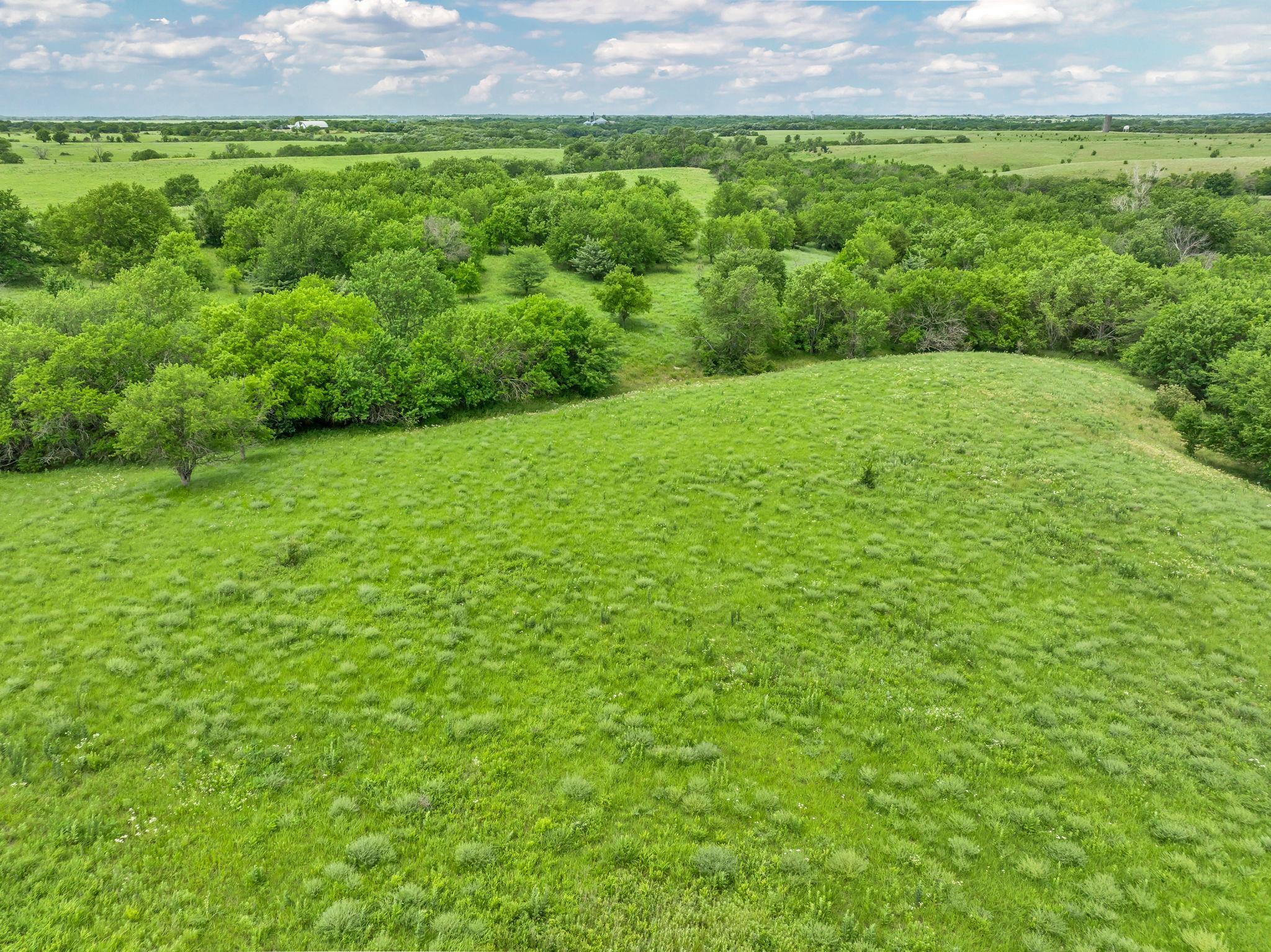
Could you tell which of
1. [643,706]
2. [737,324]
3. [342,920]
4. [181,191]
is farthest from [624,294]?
[181,191]

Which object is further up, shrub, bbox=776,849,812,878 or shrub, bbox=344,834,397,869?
shrub, bbox=344,834,397,869

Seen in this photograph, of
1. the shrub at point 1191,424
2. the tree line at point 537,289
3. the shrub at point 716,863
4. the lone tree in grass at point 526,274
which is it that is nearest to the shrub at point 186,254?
the tree line at point 537,289

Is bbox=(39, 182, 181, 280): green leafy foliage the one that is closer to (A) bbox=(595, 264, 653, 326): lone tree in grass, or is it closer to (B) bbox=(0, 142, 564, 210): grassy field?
(B) bbox=(0, 142, 564, 210): grassy field

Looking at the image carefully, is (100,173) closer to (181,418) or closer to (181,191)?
(181,191)

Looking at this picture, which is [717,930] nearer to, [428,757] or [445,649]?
[428,757]

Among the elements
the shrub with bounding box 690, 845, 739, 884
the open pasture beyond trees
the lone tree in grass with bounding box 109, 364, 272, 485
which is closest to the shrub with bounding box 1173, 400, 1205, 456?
the open pasture beyond trees

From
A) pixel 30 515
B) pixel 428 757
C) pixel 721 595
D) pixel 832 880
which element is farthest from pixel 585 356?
pixel 832 880

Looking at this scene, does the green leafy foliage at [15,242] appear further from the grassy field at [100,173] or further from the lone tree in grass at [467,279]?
the lone tree in grass at [467,279]

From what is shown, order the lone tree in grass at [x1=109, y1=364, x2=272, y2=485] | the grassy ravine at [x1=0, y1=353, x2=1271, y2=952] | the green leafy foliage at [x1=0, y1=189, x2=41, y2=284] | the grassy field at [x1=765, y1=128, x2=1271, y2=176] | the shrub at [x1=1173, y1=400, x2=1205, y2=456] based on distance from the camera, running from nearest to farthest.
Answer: the grassy ravine at [x1=0, y1=353, x2=1271, y2=952] → the lone tree in grass at [x1=109, y1=364, x2=272, y2=485] → the shrub at [x1=1173, y1=400, x2=1205, y2=456] → the green leafy foliage at [x1=0, y1=189, x2=41, y2=284] → the grassy field at [x1=765, y1=128, x2=1271, y2=176]
